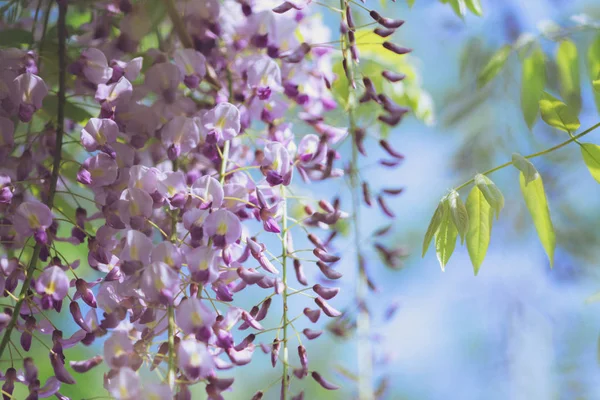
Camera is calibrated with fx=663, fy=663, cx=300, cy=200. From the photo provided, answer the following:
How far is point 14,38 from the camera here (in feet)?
1.61

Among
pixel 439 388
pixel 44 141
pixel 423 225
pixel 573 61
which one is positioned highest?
pixel 44 141

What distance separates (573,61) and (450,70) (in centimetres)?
197

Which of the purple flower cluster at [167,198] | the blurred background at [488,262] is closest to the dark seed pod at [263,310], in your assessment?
the purple flower cluster at [167,198]

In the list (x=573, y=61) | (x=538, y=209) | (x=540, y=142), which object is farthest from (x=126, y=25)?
(x=540, y=142)

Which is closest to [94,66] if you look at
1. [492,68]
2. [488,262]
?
[492,68]

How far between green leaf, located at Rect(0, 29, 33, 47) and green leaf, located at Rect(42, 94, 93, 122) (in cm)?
4

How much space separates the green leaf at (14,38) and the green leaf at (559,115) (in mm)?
378

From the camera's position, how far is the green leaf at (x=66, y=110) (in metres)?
0.51

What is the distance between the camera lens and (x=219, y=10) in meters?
0.51

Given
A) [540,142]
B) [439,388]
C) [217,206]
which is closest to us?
[217,206]

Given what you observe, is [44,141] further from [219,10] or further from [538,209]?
[538,209]

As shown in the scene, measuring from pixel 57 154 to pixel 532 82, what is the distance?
42 centimetres

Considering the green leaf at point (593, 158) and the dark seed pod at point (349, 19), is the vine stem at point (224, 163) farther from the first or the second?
the green leaf at point (593, 158)

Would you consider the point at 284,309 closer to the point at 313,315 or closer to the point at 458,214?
the point at 313,315
